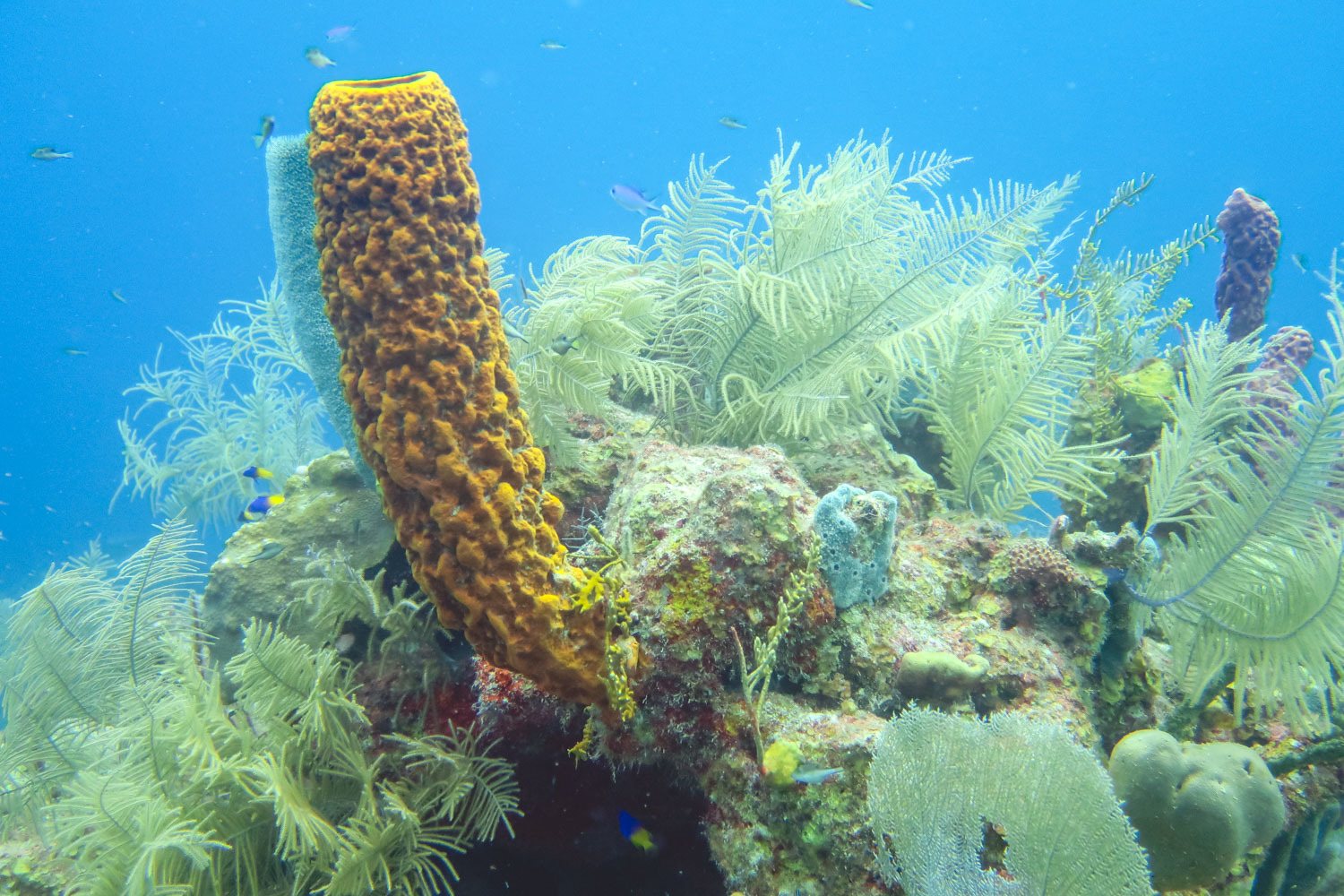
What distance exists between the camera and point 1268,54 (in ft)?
318

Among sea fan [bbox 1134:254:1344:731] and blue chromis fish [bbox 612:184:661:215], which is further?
blue chromis fish [bbox 612:184:661:215]

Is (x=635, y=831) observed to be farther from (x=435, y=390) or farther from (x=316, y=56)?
(x=316, y=56)

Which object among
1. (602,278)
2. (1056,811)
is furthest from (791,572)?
(602,278)

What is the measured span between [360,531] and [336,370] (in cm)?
90

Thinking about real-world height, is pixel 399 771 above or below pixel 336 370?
below

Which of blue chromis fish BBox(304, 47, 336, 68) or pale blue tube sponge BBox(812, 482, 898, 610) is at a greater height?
blue chromis fish BBox(304, 47, 336, 68)

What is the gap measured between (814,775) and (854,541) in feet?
3.26

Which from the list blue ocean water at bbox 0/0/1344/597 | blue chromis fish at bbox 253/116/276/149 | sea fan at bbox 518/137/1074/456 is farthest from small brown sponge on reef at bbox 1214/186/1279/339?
blue ocean water at bbox 0/0/1344/597

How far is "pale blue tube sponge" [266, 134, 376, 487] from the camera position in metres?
2.98

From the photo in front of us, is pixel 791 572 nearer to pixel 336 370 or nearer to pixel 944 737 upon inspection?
pixel 944 737

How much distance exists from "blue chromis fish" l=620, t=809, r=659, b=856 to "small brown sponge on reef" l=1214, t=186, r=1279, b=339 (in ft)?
25.5

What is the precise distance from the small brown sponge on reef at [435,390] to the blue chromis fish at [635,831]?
2.19 ft

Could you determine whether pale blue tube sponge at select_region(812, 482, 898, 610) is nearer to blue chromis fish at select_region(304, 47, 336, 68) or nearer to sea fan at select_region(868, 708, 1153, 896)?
sea fan at select_region(868, 708, 1153, 896)

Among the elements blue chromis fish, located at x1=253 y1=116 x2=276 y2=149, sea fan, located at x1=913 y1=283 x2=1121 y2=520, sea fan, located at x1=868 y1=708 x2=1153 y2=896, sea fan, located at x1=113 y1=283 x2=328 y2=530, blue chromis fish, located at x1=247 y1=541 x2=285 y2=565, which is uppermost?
blue chromis fish, located at x1=253 y1=116 x2=276 y2=149
